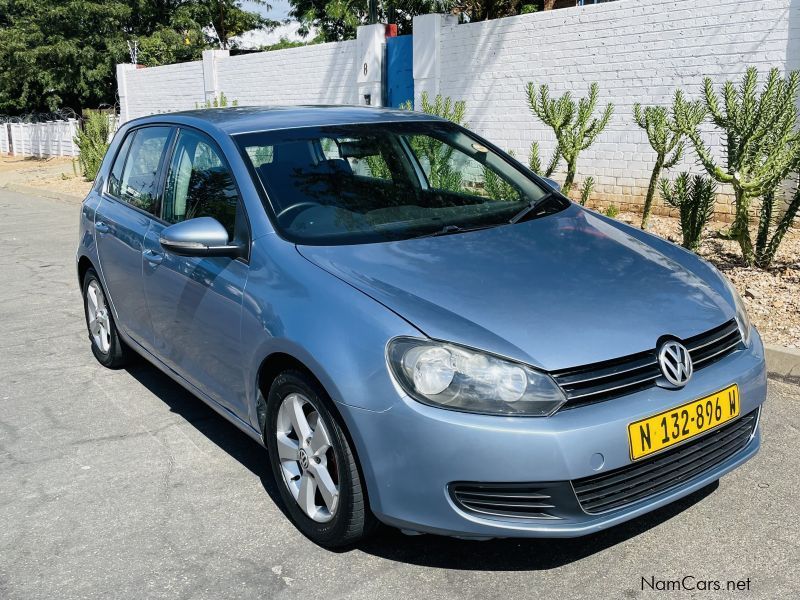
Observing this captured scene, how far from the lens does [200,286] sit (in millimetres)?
3881

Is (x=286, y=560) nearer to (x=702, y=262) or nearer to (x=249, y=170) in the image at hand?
(x=249, y=170)

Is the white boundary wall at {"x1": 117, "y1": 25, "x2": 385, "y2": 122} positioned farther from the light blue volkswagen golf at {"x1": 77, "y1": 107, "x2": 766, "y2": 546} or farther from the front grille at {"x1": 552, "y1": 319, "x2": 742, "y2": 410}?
the front grille at {"x1": 552, "y1": 319, "x2": 742, "y2": 410}

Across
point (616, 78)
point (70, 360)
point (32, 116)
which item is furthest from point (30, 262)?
point (32, 116)

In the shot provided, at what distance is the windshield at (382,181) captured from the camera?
3.74 meters

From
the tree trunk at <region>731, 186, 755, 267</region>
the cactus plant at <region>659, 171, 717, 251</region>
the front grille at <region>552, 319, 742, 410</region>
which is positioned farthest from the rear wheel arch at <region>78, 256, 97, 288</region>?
the tree trunk at <region>731, 186, 755, 267</region>

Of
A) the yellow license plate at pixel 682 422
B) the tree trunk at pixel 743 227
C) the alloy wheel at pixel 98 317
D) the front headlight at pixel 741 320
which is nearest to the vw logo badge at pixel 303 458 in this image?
the yellow license plate at pixel 682 422

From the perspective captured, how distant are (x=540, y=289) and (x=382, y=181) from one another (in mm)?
1267

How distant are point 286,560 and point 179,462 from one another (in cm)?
117

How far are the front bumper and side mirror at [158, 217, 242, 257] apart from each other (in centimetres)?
108

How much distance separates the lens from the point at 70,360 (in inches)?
234

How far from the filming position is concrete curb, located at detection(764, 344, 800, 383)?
16.5 ft

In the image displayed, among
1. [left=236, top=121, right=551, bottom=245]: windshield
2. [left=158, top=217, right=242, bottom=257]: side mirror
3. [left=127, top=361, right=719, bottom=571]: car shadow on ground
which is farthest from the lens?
[left=236, top=121, right=551, bottom=245]: windshield

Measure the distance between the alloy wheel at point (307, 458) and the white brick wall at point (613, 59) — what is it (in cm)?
739

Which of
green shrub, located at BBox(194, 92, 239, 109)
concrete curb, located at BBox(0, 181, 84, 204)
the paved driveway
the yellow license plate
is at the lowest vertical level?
concrete curb, located at BBox(0, 181, 84, 204)
